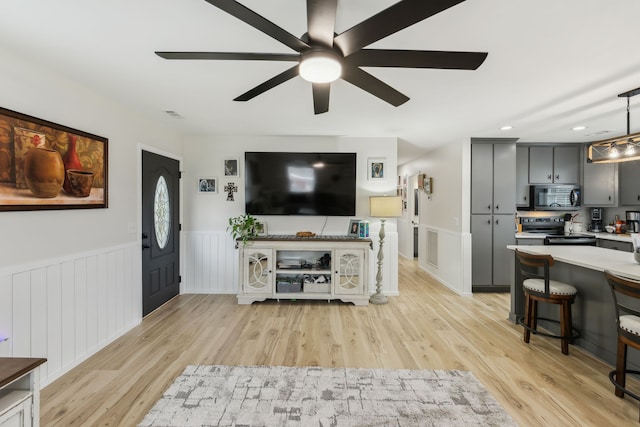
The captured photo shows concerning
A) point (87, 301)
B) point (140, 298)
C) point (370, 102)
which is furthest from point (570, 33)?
point (140, 298)

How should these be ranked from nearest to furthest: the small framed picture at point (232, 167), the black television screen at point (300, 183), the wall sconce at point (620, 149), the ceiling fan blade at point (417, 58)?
the ceiling fan blade at point (417, 58) → the wall sconce at point (620, 149) → the black television screen at point (300, 183) → the small framed picture at point (232, 167)

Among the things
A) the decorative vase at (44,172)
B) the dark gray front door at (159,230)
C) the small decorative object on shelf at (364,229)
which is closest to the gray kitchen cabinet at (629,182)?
the small decorative object on shelf at (364,229)

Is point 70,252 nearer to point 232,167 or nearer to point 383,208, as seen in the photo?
point 232,167

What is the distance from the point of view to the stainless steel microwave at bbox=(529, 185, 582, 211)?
15.1 feet

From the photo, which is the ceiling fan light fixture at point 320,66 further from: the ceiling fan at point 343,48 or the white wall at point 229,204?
the white wall at point 229,204

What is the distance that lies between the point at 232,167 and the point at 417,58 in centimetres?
339

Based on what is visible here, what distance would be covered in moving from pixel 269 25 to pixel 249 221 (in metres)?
2.95

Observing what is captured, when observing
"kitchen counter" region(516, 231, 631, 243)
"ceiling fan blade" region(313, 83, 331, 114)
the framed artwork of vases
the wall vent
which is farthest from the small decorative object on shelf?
the framed artwork of vases

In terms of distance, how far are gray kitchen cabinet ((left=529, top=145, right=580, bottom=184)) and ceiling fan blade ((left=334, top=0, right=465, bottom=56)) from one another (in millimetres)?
4589

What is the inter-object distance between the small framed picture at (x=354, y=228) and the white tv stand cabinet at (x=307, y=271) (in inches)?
8.0

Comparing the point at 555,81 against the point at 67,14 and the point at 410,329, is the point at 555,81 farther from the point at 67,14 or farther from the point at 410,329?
the point at 67,14

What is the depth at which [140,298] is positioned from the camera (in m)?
3.36

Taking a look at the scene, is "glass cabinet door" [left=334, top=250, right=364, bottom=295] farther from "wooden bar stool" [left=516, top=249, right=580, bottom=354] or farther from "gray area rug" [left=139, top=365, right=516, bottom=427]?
"wooden bar stool" [left=516, top=249, right=580, bottom=354]

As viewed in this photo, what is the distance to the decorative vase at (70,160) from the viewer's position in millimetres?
2348
